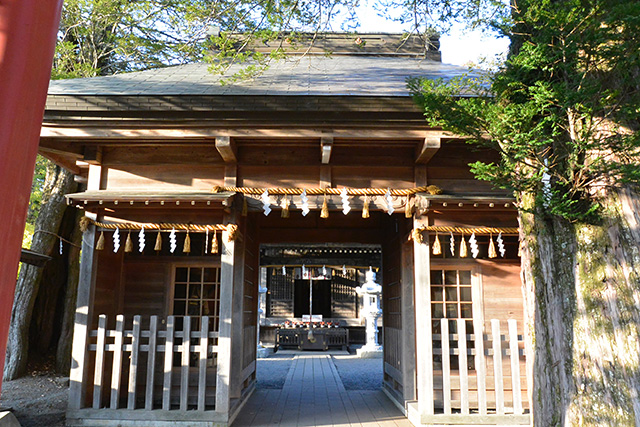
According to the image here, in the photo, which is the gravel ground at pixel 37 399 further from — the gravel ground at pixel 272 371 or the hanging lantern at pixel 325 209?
the hanging lantern at pixel 325 209

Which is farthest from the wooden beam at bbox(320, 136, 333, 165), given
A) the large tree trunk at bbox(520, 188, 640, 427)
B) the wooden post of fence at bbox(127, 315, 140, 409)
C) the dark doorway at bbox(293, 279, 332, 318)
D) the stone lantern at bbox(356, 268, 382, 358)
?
the dark doorway at bbox(293, 279, 332, 318)

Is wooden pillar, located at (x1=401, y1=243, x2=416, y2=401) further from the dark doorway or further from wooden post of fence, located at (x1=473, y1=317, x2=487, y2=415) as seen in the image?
the dark doorway

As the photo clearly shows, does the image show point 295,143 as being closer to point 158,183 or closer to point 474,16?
point 158,183

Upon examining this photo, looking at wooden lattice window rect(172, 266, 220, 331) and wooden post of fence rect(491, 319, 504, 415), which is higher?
wooden lattice window rect(172, 266, 220, 331)

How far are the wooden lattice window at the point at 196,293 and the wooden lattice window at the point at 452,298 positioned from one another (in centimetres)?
275

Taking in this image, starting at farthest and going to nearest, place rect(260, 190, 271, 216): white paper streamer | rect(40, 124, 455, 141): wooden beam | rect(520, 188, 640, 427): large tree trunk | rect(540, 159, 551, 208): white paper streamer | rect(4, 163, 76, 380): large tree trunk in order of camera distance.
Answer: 1. rect(4, 163, 76, 380): large tree trunk
2. rect(260, 190, 271, 216): white paper streamer
3. rect(40, 124, 455, 141): wooden beam
4. rect(540, 159, 551, 208): white paper streamer
5. rect(520, 188, 640, 427): large tree trunk

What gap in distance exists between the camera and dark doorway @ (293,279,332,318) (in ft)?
62.6

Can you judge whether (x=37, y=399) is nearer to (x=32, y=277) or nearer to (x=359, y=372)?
(x=32, y=277)

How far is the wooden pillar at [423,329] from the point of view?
490 cm

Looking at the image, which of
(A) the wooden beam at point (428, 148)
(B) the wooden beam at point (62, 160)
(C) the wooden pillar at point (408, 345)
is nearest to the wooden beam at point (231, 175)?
(B) the wooden beam at point (62, 160)

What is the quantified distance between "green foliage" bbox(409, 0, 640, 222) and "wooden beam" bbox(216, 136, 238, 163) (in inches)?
111

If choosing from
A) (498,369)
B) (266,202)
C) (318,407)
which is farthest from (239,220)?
(498,369)

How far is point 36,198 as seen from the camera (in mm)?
11414

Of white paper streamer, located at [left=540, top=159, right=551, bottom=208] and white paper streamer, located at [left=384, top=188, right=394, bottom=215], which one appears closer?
white paper streamer, located at [left=540, top=159, right=551, bottom=208]
